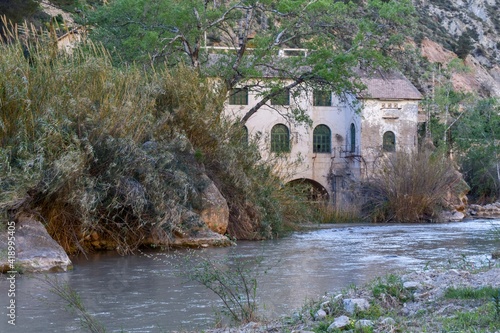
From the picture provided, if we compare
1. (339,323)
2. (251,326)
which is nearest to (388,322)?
(339,323)

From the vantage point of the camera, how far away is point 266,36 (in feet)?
78.7

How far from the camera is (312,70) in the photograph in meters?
23.4

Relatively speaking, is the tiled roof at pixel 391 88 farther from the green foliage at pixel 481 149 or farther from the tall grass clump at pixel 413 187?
the tall grass clump at pixel 413 187

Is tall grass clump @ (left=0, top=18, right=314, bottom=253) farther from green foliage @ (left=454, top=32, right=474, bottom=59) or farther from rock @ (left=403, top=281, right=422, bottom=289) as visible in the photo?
green foliage @ (left=454, top=32, right=474, bottom=59)

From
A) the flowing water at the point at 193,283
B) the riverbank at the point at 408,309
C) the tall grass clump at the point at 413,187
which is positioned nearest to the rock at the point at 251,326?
the riverbank at the point at 408,309

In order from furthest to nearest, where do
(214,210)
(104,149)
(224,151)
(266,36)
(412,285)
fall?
(266,36)
(224,151)
(214,210)
(104,149)
(412,285)

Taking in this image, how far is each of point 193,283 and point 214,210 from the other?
19.6ft

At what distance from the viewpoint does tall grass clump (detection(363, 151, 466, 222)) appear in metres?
26.4

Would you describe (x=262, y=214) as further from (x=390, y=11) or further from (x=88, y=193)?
(x=390, y=11)

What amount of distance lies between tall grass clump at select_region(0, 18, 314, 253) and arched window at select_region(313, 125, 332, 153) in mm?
→ 25574

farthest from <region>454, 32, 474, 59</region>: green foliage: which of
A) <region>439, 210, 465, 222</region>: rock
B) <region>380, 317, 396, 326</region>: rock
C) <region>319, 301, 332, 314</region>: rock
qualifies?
<region>380, 317, 396, 326</region>: rock

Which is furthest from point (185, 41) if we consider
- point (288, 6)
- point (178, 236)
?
point (178, 236)

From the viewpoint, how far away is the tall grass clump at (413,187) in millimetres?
26438

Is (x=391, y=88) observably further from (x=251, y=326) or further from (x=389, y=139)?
(x=251, y=326)
